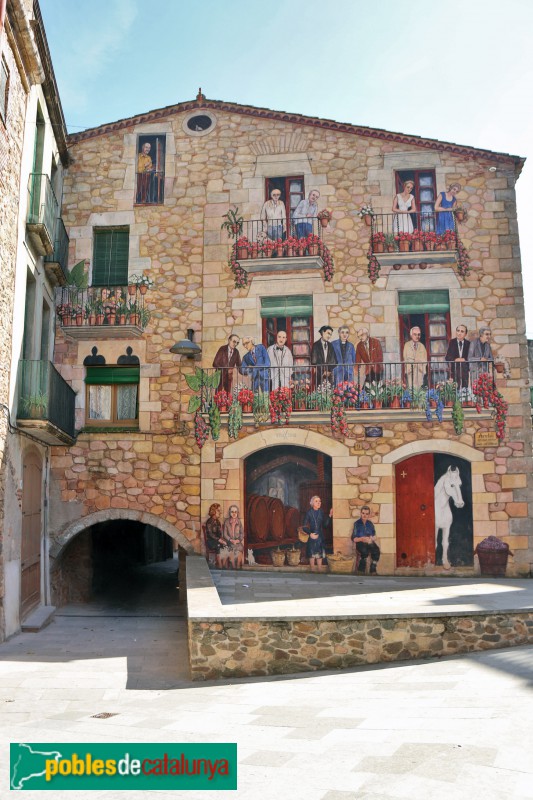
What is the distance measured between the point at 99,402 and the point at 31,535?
9.93 ft

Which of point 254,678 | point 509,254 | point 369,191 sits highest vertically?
point 369,191

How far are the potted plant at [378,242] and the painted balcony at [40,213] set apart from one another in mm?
6069

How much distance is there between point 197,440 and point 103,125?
22.6ft

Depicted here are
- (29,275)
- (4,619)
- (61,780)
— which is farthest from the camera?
(29,275)

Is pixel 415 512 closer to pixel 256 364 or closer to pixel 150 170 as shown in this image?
pixel 256 364

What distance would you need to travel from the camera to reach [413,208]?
44.7 feet

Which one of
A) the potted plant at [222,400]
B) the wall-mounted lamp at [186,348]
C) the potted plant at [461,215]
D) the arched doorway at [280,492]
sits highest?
the potted plant at [461,215]

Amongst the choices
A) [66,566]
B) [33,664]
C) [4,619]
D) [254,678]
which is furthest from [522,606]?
[66,566]

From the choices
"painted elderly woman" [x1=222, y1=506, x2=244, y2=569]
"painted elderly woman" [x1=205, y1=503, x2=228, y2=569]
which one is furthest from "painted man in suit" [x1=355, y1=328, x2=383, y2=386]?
"painted elderly woman" [x1=205, y1=503, x2=228, y2=569]

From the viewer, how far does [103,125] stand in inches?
560

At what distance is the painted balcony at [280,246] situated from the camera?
13.5m

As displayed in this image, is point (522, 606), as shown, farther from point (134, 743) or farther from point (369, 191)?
point (369, 191)

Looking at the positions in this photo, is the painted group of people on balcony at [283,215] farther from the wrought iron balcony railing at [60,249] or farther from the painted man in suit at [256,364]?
the wrought iron balcony railing at [60,249]

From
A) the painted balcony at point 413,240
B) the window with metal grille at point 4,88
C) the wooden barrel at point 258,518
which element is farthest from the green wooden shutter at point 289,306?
the window with metal grille at point 4,88
